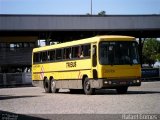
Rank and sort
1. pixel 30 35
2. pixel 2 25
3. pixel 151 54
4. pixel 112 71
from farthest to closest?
pixel 151 54
pixel 30 35
pixel 2 25
pixel 112 71

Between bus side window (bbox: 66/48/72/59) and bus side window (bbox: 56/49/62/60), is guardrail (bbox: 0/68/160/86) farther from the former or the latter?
bus side window (bbox: 66/48/72/59)

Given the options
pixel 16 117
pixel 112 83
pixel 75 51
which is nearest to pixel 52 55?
pixel 75 51

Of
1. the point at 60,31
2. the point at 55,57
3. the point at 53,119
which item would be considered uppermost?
the point at 60,31

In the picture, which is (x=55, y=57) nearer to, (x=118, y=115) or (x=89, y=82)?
(x=89, y=82)

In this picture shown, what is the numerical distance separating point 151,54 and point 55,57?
9528 cm

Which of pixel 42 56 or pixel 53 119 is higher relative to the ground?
pixel 42 56

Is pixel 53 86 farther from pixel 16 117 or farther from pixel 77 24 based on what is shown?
pixel 77 24

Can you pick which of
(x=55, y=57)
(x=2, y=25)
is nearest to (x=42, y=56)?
(x=55, y=57)

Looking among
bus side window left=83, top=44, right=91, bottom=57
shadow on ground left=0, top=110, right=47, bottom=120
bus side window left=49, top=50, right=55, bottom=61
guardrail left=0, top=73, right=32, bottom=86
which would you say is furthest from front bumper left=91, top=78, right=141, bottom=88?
guardrail left=0, top=73, right=32, bottom=86

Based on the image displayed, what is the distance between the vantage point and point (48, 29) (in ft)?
182

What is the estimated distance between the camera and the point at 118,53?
2481 cm

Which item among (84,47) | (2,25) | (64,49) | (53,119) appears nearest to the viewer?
(53,119)

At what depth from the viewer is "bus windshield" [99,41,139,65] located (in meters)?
24.6

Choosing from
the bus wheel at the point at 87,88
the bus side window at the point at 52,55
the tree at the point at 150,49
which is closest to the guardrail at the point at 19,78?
the bus side window at the point at 52,55
